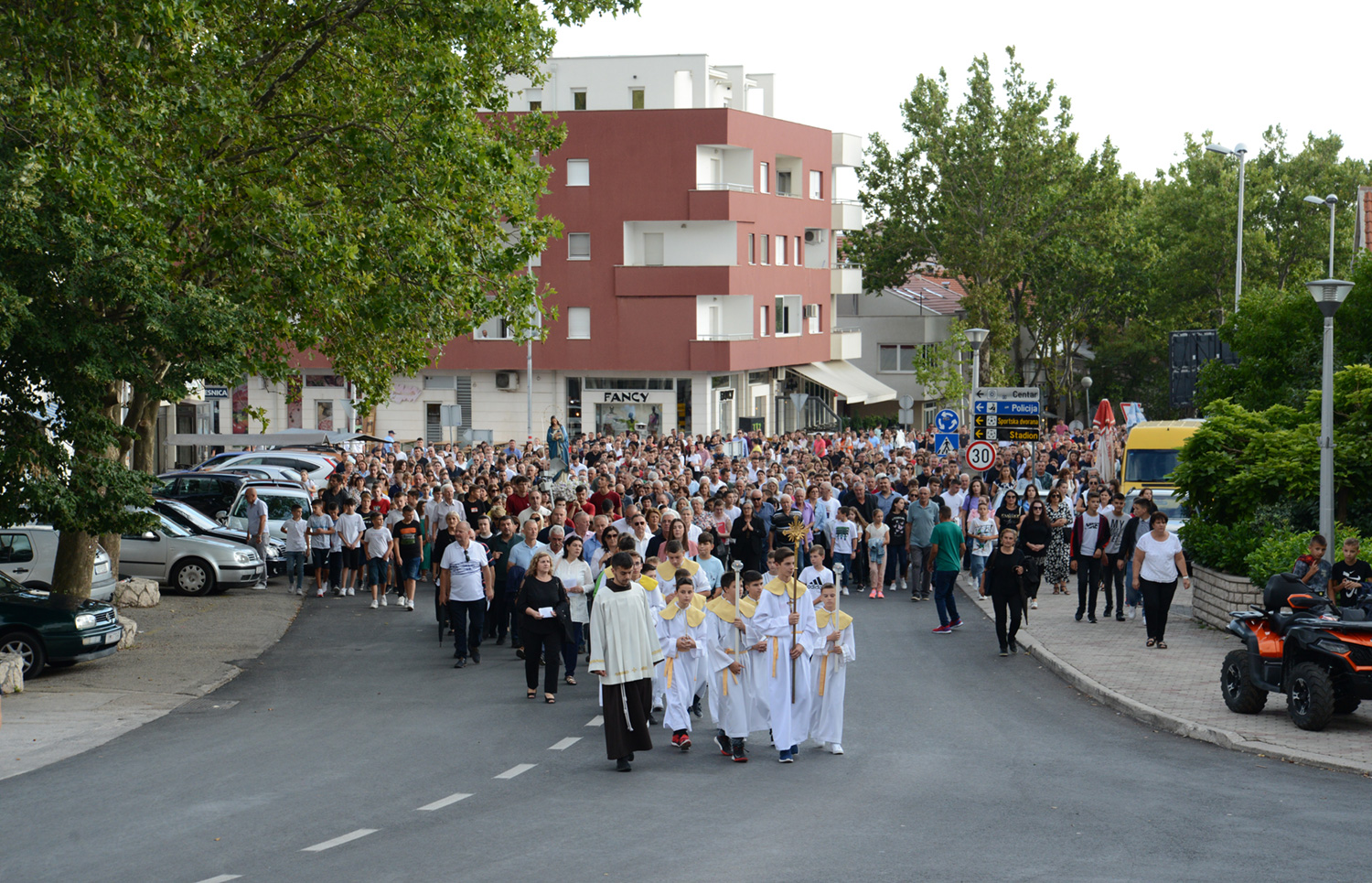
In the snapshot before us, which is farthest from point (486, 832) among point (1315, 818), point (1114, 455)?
point (1114, 455)

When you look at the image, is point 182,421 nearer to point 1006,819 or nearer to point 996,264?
point 996,264

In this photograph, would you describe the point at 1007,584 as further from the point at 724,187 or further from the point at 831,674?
the point at 724,187

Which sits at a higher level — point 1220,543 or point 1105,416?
point 1105,416

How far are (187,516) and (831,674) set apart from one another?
1509cm

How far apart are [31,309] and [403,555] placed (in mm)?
7701

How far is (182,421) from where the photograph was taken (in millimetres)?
45562

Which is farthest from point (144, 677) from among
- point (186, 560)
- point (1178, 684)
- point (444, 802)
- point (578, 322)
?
point (578, 322)

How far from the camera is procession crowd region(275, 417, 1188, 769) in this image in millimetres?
11781

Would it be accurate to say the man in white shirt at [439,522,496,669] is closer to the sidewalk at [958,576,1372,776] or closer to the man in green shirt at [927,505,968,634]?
the man in green shirt at [927,505,968,634]

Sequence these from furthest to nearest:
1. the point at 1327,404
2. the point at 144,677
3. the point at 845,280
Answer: the point at 845,280 < the point at 144,677 < the point at 1327,404

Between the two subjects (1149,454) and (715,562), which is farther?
(1149,454)

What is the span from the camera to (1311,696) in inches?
485

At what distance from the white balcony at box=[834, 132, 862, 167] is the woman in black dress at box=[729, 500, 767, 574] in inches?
1776

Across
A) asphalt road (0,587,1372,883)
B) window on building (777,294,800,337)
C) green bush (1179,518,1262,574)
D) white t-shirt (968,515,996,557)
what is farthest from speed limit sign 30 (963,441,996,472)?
window on building (777,294,800,337)
